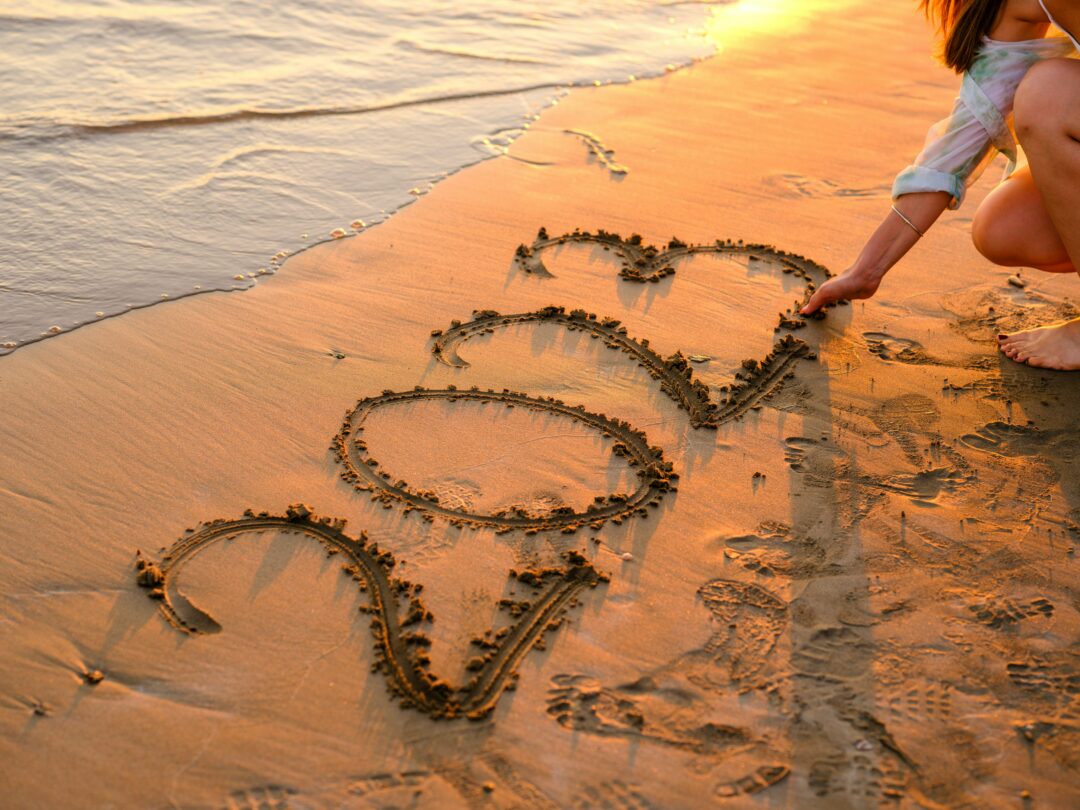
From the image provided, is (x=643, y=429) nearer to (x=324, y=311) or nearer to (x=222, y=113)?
(x=324, y=311)

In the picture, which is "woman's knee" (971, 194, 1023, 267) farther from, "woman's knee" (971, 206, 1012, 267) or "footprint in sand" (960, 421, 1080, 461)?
"footprint in sand" (960, 421, 1080, 461)

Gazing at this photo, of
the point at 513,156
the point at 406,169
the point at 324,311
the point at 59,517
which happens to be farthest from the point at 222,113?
the point at 59,517

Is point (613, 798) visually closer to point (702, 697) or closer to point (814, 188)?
point (702, 697)

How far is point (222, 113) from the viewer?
5.13 metres

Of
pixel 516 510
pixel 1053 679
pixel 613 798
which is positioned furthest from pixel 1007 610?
pixel 516 510

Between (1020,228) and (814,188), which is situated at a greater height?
(1020,228)

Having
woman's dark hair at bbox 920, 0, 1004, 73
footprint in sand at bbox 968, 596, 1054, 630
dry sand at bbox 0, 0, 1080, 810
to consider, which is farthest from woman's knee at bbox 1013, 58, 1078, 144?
footprint in sand at bbox 968, 596, 1054, 630

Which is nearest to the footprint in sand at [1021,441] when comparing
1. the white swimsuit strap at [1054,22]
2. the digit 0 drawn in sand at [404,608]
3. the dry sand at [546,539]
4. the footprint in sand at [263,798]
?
the dry sand at [546,539]

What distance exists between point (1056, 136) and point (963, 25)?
16.6 inches

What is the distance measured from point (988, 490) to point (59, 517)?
2.38 m

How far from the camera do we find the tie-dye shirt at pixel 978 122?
3.01 m

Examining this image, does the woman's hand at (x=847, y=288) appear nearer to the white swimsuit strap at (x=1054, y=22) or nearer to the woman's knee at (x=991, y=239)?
the woman's knee at (x=991, y=239)

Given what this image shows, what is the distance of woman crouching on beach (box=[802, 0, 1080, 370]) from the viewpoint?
9.63ft

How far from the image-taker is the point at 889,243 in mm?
3217
